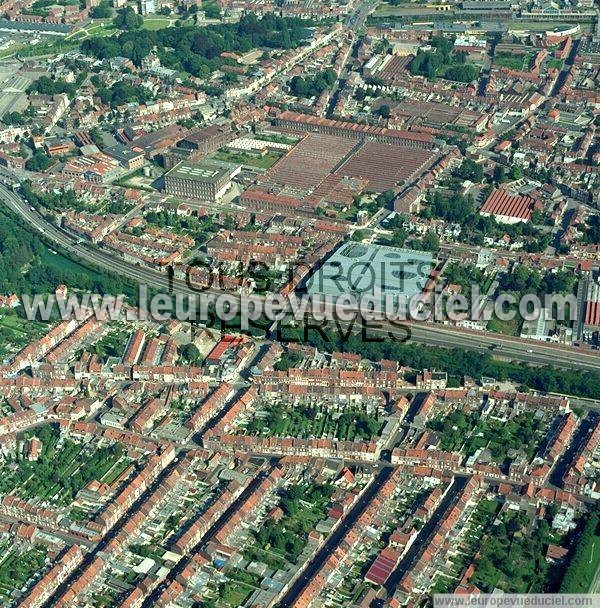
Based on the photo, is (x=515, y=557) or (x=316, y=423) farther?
(x=316, y=423)

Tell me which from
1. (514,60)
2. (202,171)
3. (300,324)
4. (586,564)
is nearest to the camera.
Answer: (586,564)

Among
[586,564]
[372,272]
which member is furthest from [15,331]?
[586,564]

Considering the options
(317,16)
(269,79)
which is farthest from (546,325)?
(317,16)

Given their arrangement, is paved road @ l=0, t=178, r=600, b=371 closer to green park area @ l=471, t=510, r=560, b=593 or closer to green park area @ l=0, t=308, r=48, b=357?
green park area @ l=0, t=308, r=48, b=357

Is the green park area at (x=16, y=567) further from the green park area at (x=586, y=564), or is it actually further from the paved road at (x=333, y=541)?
the green park area at (x=586, y=564)

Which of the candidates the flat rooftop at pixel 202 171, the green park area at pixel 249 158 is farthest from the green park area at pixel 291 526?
the green park area at pixel 249 158

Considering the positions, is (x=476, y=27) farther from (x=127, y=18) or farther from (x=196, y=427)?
(x=196, y=427)

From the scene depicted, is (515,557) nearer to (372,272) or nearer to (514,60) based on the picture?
(372,272)

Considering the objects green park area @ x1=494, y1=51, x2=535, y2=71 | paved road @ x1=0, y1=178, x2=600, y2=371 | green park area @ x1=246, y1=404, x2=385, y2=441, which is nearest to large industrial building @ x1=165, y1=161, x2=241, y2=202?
paved road @ x1=0, y1=178, x2=600, y2=371
